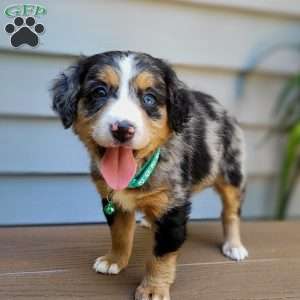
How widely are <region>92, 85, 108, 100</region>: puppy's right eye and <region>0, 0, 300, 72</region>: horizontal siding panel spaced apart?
26.1 inches

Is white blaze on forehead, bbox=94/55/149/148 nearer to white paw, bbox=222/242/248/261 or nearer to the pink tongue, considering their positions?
the pink tongue

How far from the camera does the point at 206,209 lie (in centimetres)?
381

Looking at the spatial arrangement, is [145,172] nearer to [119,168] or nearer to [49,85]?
[119,168]

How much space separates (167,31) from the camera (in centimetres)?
337

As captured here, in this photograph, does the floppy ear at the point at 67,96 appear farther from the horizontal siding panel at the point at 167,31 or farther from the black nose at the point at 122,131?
the horizontal siding panel at the point at 167,31

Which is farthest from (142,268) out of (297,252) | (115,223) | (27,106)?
(27,106)

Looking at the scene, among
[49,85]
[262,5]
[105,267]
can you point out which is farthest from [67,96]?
[262,5]

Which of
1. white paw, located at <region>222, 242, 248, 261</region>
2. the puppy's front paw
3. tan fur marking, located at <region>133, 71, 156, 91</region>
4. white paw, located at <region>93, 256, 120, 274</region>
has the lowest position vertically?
white paw, located at <region>222, 242, 248, 261</region>

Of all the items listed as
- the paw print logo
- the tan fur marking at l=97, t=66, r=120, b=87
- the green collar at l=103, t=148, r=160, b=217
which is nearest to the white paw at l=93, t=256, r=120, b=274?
the green collar at l=103, t=148, r=160, b=217

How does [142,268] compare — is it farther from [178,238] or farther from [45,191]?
[45,191]

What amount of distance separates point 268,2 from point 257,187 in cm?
143

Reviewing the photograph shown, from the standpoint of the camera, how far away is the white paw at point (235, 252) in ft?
9.53

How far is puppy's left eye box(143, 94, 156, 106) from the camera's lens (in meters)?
2.16

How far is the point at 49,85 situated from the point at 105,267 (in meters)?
1.06
